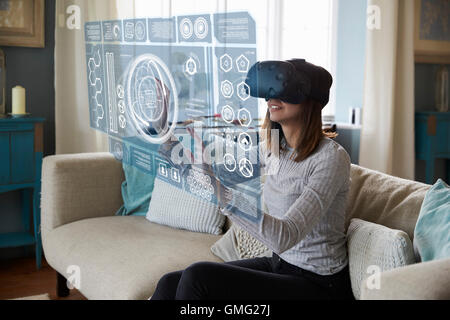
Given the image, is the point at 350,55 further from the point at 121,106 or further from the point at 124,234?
the point at 121,106

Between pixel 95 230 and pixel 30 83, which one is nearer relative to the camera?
pixel 95 230

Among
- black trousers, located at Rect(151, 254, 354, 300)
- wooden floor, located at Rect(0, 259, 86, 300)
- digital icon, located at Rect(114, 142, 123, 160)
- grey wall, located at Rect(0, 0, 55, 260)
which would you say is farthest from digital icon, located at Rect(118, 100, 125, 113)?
grey wall, located at Rect(0, 0, 55, 260)

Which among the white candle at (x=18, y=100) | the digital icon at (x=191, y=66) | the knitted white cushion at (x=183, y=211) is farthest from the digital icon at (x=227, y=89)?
the white candle at (x=18, y=100)

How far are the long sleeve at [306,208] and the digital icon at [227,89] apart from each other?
216mm

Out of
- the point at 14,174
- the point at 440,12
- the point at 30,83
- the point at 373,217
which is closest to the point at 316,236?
the point at 373,217

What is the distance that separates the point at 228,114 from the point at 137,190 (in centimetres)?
152

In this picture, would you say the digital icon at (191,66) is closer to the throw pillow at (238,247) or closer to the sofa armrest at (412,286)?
the sofa armrest at (412,286)

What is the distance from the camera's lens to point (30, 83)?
9.79 ft

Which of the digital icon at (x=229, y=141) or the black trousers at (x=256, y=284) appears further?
the black trousers at (x=256, y=284)

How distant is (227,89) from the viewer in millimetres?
1039

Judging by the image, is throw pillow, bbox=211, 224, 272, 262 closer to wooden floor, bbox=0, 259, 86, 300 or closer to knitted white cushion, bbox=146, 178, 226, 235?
knitted white cushion, bbox=146, 178, 226, 235

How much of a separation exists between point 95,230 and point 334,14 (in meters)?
2.55

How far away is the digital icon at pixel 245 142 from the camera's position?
1053 mm

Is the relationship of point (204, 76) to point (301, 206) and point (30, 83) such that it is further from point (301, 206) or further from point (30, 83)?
point (30, 83)
